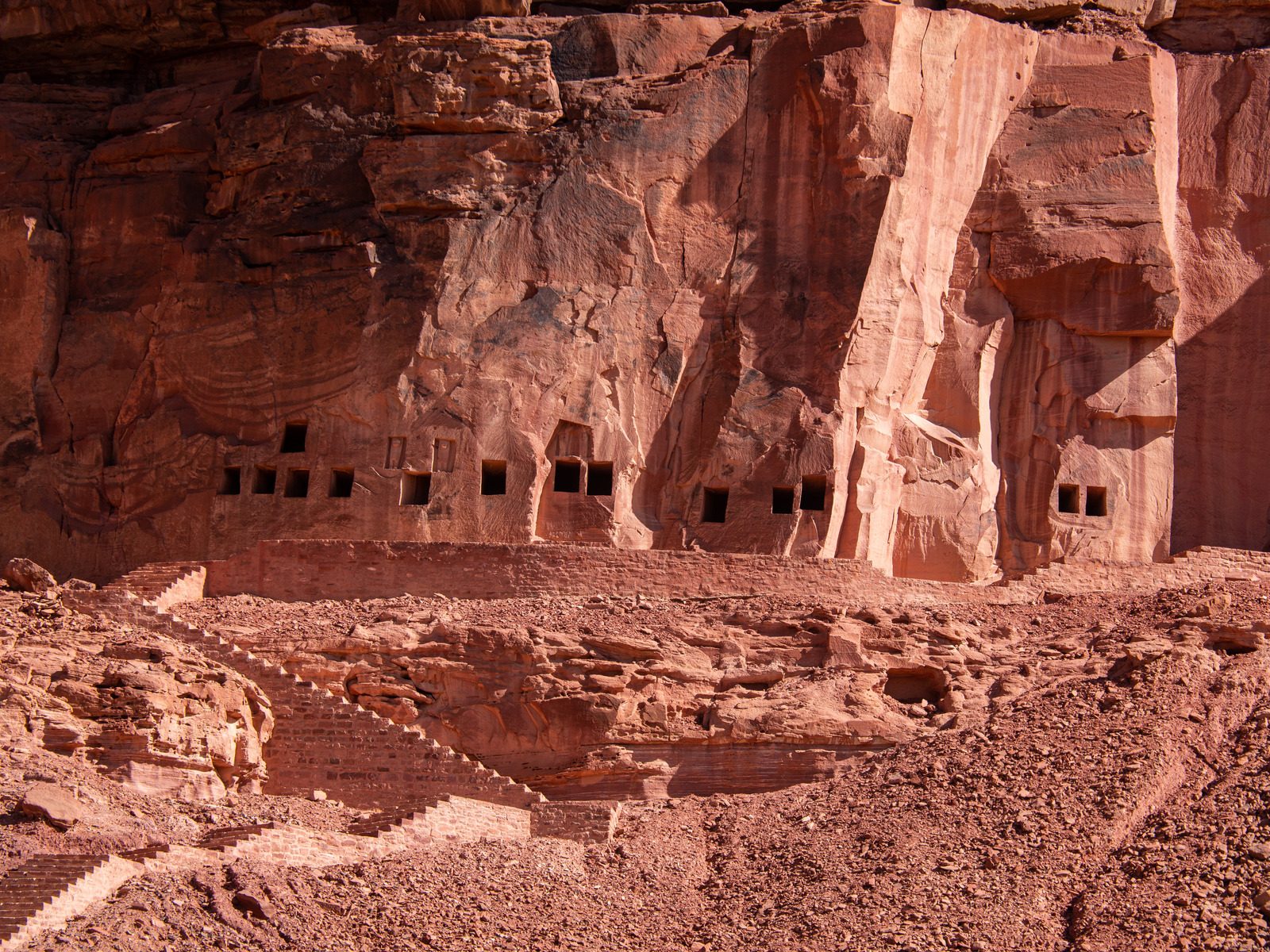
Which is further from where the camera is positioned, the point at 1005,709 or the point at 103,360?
the point at 103,360

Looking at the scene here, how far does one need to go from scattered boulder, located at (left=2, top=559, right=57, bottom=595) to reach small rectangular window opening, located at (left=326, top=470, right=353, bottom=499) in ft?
15.4

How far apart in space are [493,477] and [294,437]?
10.0 ft

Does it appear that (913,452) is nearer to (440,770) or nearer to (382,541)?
(382,541)

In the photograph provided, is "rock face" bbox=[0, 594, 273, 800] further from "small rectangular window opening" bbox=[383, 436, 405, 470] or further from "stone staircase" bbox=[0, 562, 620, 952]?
"small rectangular window opening" bbox=[383, 436, 405, 470]

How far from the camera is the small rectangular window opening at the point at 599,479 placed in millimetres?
27547

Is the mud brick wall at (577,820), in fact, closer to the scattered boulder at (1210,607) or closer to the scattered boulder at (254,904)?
the scattered boulder at (254,904)

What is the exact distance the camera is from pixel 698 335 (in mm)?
27891

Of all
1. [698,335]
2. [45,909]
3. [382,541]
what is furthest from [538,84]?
[45,909]

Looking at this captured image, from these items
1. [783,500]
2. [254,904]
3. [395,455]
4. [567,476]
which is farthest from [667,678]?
[254,904]

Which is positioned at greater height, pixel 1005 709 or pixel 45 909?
pixel 1005 709

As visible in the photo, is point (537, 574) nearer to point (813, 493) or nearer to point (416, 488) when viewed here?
point (416, 488)

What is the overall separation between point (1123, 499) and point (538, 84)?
989 cm

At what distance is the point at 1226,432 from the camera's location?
3011cm

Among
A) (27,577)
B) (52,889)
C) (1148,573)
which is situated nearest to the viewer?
(52,889)
